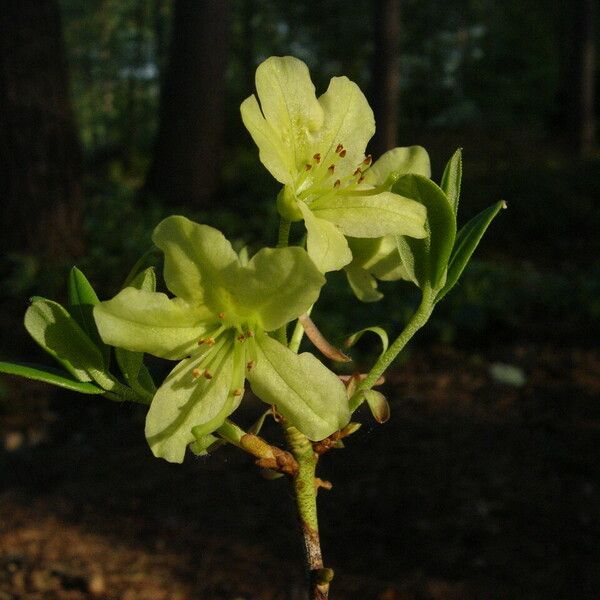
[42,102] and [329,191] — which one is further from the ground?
[329,191]

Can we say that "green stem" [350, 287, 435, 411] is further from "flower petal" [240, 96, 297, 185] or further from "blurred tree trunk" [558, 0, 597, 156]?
"blurred tree trunk" [558, 0, 597, 156]

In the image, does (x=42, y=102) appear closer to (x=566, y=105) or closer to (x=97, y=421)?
(x=97, y=421)

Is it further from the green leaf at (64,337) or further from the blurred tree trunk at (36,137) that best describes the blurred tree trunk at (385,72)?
the green leaf at (64,337)

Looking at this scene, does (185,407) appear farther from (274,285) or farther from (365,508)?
(365,508)

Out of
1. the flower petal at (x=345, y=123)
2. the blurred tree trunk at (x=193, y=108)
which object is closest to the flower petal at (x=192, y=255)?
the flower petal at (x=345, y=123)

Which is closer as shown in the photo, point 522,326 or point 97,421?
point 97,421

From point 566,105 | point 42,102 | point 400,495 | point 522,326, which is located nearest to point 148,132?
point 566,105

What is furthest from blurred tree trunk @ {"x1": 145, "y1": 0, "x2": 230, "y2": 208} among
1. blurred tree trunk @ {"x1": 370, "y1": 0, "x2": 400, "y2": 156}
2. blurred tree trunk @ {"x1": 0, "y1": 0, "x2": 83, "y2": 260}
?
blurred tree trunk @ {"x1": 0, "y1": 0, "x2": 83, "y2": 260}
